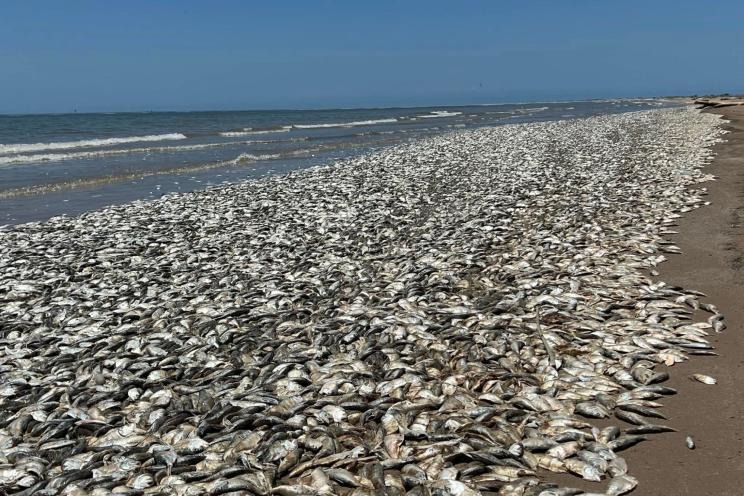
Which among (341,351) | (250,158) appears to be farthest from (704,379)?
(250,158)

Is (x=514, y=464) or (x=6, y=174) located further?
(x=6, y=174)

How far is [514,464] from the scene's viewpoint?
443 centimetres

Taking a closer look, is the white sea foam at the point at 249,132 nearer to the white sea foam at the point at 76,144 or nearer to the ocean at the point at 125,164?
the ocean at the point at 125,164

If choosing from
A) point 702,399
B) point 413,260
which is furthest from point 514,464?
point 413,260

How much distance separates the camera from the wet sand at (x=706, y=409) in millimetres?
4348

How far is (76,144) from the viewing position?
41.8 meters

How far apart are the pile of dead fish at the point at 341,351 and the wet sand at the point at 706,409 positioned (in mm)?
190

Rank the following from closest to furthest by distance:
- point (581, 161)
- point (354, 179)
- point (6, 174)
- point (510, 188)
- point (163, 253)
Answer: point (163, 253), point (510, 188), point (354, 179), point (581, 161), point (6, 174)

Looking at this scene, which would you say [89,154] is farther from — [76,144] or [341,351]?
[341,351]

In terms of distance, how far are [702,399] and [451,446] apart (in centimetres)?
245

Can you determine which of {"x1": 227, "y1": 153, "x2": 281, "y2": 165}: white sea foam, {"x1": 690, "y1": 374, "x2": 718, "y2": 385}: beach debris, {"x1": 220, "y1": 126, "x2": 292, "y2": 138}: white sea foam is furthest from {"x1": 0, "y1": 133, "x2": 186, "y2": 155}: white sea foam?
{"x1": 690, "y1": 374, "x2": 718, "y2": 385}: beach debris

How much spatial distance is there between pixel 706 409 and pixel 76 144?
44.0m

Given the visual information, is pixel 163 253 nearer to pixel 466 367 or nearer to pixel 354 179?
pixel 466 367

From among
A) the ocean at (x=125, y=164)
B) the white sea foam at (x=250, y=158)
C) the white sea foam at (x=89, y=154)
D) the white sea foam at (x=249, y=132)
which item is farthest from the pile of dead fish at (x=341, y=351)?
the white sea foam at (x=249, y=132)
